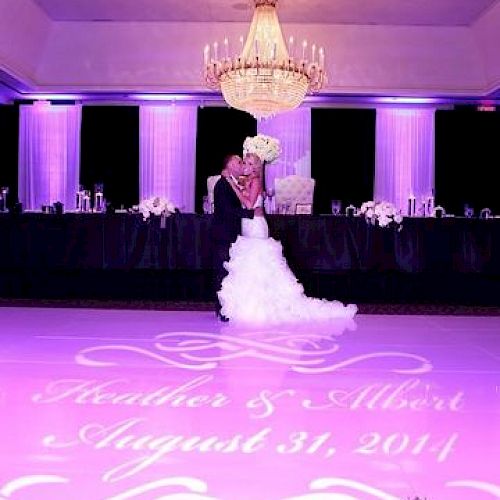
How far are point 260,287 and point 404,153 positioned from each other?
23.9ft

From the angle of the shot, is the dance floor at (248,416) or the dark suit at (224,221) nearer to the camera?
the dance floor at (248,416)

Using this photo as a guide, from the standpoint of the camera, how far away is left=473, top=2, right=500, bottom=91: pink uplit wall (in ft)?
30.6

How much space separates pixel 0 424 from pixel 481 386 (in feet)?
7.82

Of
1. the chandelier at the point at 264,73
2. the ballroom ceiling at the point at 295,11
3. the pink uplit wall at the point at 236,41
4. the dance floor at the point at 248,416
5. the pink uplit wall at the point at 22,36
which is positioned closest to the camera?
the dance floor at the point at 248,416

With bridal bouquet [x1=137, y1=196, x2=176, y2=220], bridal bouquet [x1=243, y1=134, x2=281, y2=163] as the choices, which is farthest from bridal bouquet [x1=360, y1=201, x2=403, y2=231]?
bridal bouquet [x1=137, y1=196, x2=176, y2=220]

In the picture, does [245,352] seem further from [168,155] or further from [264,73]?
[168,155]

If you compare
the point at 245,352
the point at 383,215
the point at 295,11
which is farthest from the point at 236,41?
the point at 245,352

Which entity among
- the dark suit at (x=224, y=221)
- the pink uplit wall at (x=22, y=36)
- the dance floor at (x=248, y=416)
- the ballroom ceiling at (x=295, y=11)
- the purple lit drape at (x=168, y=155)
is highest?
the ballroom ceiling at (x=295, y=11)

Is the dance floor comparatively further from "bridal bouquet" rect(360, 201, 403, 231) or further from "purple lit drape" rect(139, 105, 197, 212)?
"purple lit drape" rect(139, 105, 197, 212)

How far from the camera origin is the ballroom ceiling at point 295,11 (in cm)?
911

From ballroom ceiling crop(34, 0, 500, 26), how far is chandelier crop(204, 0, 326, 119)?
55.0 inches

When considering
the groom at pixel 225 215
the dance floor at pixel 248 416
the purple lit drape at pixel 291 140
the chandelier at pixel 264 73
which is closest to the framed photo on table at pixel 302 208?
the chandelier at pixel 264 73

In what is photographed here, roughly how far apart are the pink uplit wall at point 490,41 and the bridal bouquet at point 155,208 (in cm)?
587

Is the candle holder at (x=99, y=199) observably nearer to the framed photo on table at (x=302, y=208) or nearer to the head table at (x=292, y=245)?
the head table at (x=292, y=245)
